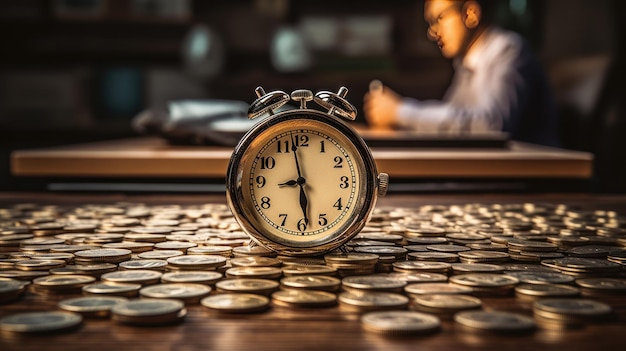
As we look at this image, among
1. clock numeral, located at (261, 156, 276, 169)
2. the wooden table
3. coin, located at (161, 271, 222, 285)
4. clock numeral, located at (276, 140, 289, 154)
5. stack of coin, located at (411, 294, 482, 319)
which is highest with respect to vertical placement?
clock numeral, located at (276, 140, 289, 154)

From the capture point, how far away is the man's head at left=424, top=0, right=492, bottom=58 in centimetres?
308

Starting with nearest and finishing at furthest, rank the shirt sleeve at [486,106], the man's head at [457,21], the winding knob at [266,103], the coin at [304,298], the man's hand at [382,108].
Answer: the coin at [304,298] < the winding knob at [266,103] < the shirt sleeve at [486,106] < the man's head at [457,21] < the man's hand at [382,108]

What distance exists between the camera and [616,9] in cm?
404

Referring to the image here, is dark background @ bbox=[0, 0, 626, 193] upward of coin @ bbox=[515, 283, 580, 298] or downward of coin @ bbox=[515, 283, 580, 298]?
upward

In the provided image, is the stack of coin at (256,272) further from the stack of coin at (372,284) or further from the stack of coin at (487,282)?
the stack of coin at (487,282)

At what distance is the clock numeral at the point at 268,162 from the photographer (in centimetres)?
88

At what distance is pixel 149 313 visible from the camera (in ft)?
1.78

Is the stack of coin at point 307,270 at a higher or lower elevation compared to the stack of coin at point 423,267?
lower

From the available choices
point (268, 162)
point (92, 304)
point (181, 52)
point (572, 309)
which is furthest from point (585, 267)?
point (181, 52)

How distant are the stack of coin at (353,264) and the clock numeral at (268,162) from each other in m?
0.16

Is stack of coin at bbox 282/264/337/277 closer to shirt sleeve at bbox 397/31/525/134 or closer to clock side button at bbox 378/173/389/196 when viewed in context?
clock side button at bbox 378/173/389/196

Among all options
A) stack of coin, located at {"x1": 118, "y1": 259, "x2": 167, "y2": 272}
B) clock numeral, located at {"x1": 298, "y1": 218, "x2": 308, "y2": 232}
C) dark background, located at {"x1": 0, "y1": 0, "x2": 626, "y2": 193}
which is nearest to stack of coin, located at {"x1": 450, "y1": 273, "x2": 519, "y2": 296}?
clock numeral, located at {"x1": 298, "y1": 218, "x2": 308, "y2": 232}

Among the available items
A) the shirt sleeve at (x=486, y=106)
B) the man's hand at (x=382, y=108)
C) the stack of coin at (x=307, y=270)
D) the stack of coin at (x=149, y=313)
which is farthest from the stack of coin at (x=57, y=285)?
the man's hand at (x=382, y=108)

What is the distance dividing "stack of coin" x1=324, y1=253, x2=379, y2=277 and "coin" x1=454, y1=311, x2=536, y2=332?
0.62 feet
